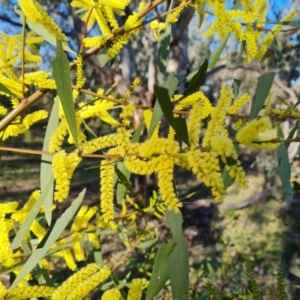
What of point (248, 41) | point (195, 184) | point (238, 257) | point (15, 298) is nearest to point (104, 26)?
point (248, 41)

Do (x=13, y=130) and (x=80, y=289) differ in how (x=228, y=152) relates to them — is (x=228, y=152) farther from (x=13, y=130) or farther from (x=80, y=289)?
(x=13, y=130)

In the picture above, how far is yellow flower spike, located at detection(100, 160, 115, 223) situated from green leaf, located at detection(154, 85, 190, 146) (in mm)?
107

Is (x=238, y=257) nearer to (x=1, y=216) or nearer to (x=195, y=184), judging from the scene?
(x=195, y=184)

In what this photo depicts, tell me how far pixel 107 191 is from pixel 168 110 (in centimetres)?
13

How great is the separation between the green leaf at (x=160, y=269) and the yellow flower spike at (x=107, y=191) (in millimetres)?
98

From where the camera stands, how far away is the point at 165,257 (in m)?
0.48

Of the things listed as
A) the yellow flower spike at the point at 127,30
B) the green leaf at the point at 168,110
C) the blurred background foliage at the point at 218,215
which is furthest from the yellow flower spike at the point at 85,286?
the blurred background foliage at the point at 218,215

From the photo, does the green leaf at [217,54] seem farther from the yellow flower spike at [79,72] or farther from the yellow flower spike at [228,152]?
the yellow flower spike at [228,152]

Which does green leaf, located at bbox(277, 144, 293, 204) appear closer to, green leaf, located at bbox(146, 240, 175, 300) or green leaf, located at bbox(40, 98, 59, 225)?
green leaf, located at bbox(146, 240, 175, 300)

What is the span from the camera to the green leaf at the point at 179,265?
466 millimetres

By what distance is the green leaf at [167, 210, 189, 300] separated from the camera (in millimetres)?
466

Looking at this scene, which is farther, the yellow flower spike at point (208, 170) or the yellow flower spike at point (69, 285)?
the yellow flower spike at point (69, 285)

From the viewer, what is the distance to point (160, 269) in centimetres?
48

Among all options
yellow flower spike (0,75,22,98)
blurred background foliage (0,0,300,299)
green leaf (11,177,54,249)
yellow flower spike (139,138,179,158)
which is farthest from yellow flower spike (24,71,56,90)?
blurred background foliage (0,0,300,299)
